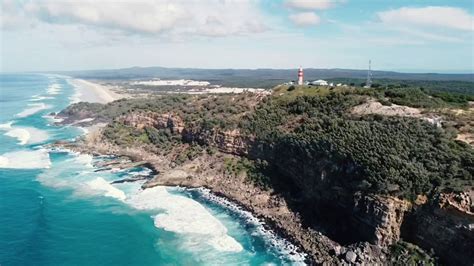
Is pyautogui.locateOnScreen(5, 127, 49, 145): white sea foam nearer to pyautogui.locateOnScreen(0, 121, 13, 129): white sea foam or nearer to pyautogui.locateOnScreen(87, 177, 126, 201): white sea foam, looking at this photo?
pyautogui.locateOnScreen(0, 121, 13, 129): white sea foam

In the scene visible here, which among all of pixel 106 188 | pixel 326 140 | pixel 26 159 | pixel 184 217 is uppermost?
pixel 326 140

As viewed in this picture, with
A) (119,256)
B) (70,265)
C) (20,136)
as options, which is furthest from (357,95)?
(20,136)

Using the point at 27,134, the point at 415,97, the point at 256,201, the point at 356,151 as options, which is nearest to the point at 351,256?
the point at 356,151

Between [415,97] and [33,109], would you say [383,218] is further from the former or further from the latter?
[33,109]

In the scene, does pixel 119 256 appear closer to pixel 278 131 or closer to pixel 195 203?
pixel 195 203

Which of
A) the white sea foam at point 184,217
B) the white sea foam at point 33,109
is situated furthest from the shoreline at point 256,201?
the white sea foam at point 33,109

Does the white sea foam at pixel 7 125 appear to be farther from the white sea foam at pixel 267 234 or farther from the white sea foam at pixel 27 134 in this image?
the white sea foam at pixel 267 234

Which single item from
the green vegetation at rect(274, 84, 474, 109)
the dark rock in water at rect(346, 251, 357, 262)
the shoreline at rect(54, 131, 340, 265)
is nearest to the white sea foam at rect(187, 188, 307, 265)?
the shoreline at rect(54, 131, 340, 265)
